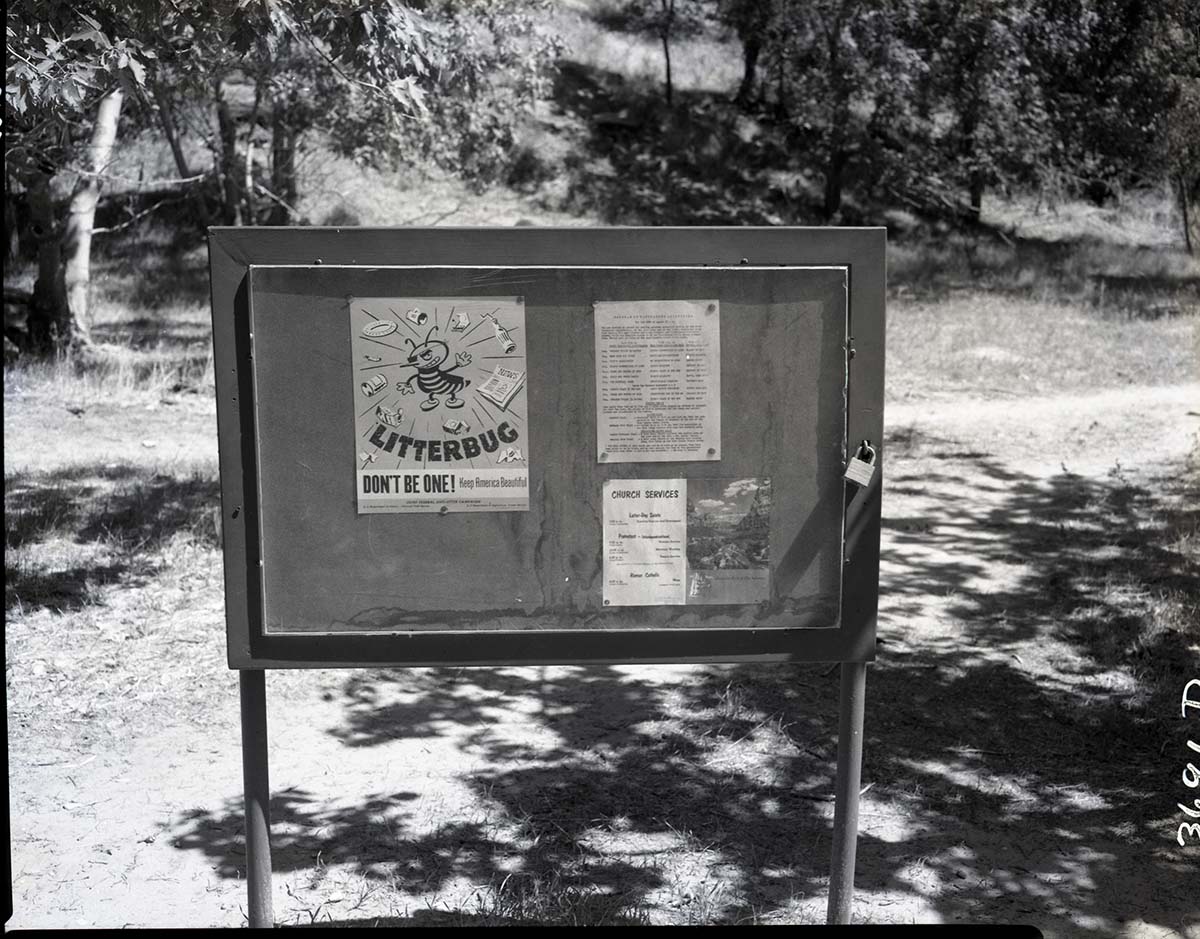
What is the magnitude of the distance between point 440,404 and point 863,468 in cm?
99

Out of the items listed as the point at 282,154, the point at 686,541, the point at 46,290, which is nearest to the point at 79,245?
the point at 46,290

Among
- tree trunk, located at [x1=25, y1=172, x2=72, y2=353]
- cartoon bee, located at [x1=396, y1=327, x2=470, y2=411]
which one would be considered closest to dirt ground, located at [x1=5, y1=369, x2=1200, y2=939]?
cartoon bee, located at [x1=396, y1=327, x2=470, y2=411]

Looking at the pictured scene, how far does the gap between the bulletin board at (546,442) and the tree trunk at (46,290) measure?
39.4ft

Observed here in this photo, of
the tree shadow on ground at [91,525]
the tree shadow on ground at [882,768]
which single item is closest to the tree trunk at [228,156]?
the tree shadow on ground at [91,525]

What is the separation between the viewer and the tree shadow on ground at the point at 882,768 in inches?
155

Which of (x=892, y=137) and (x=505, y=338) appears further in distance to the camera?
(x=892, y=137)

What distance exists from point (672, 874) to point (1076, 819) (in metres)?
1.45

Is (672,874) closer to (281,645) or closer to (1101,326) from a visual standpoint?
(281,645)

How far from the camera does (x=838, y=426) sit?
3053mm

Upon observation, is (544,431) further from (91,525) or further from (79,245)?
(79,245)

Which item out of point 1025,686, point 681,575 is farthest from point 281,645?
point 1025,686

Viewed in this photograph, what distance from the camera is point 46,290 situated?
46.0 ft

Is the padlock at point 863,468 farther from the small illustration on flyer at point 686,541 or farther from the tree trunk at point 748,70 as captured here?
the tree trunk at point 748,70

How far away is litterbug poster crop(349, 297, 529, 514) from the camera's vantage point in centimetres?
296
